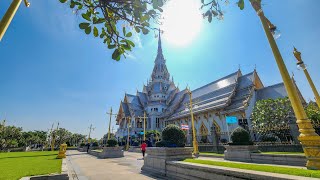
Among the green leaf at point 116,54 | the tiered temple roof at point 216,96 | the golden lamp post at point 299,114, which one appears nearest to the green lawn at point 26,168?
the green leaf at point 116,54

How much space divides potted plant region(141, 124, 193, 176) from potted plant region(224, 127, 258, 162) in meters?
5.77

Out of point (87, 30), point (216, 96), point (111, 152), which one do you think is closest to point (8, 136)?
point (111, 152)

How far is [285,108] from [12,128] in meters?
77.9

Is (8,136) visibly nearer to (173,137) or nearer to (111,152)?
(111,152)

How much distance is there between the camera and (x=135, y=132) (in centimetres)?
5419

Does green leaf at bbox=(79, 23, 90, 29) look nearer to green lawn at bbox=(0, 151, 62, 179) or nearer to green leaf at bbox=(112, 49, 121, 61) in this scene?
green leaf at bbox=(112, 49, 121, 61)

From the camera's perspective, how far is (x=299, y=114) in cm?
496

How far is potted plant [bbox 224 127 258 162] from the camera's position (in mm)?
13399

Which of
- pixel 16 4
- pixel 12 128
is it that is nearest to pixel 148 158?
pixel 16 4

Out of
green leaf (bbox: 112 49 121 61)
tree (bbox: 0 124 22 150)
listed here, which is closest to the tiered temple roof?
green leaf (bbox: 112 49 121 61)

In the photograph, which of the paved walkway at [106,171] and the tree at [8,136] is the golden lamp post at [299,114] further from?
the tree at [8,136]

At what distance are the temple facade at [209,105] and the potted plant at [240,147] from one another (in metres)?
6.12

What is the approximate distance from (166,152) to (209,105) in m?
30.0

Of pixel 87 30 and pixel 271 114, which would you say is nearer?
pixel 87 30
